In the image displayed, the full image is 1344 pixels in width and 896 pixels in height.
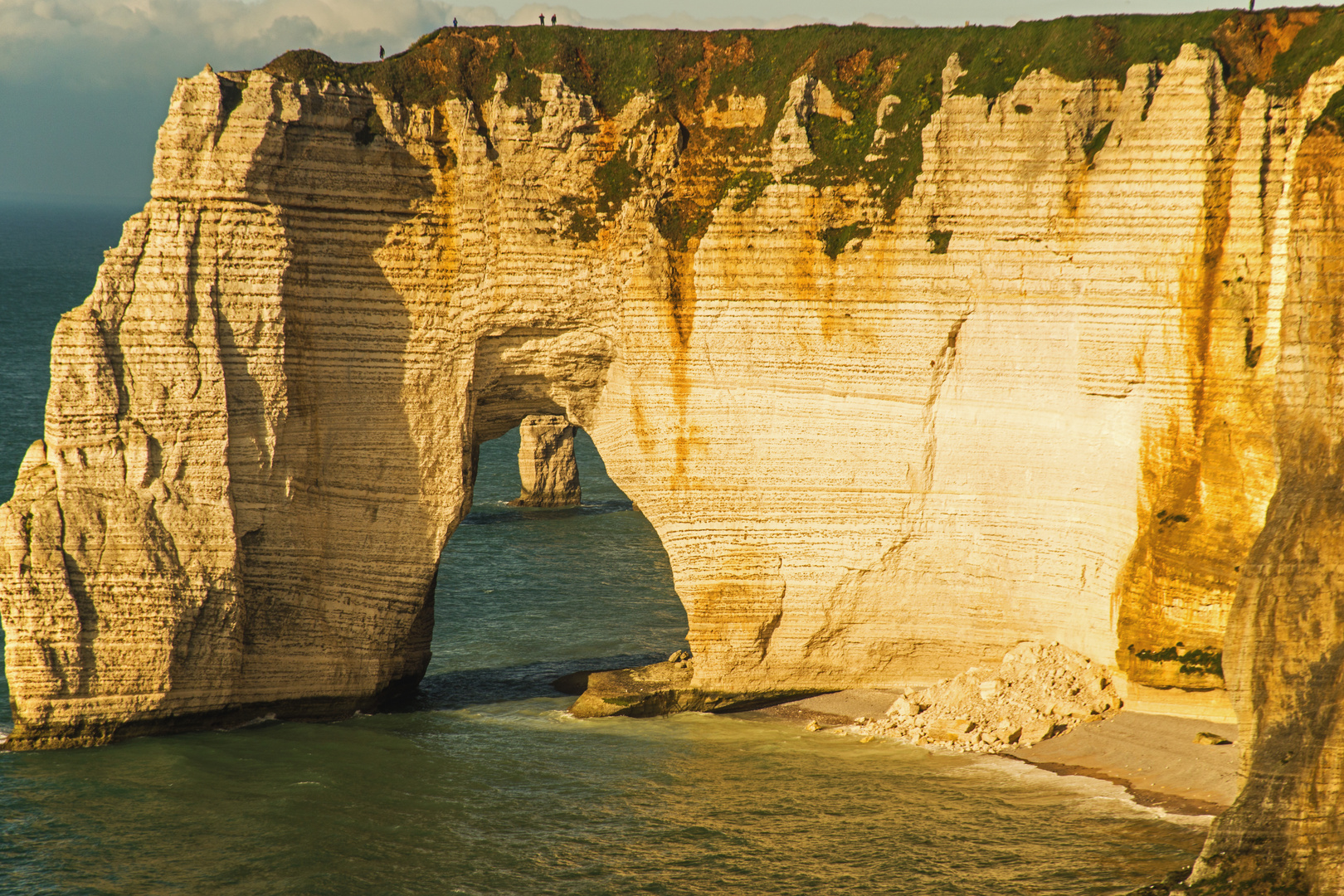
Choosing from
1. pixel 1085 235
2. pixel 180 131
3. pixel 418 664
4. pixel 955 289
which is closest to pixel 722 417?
pixel 955 289

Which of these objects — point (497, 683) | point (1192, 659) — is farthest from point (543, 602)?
point (1192, 659)

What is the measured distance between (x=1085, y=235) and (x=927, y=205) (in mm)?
2673

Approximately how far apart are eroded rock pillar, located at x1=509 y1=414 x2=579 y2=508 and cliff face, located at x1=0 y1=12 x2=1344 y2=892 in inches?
891

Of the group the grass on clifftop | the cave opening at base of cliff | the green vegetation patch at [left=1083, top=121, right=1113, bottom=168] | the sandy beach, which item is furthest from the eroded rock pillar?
the green vegetation patch at [left=1083, top=121, right=1113, bottom=168]

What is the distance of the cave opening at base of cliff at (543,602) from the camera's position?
25188mm

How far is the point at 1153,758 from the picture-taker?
1812 cm

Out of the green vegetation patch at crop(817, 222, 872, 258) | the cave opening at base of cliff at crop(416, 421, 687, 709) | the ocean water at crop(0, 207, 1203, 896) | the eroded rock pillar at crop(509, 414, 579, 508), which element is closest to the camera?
the ocean water at crop(0, 207, 1203, 896)

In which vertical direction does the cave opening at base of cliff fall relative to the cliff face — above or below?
below

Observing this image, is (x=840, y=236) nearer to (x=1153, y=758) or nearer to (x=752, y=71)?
(x=752, y=71)

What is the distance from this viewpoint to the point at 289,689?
72.5 feet

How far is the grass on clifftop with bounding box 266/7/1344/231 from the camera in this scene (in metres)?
19.5

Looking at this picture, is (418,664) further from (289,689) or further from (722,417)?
(722,417)

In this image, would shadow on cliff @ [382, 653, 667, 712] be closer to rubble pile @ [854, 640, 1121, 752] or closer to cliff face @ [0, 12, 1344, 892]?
cliff face @ [0, 12, 1344, 892]

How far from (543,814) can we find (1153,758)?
9725 millimetres
